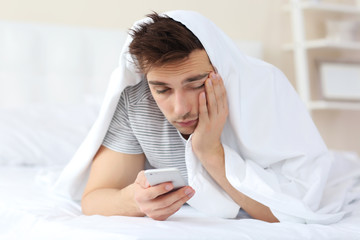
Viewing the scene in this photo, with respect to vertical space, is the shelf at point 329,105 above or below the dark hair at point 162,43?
below

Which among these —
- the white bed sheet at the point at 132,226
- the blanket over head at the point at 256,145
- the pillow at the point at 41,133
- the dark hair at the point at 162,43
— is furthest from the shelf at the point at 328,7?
the dark hair at the point at 162,43

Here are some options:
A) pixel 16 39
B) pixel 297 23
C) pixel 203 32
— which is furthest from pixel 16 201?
pixel 297 23

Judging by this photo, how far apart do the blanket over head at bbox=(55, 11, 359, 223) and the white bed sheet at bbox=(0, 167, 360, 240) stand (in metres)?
0.06

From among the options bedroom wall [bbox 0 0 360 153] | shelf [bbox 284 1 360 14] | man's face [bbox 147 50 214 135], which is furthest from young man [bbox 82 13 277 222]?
shelf [bbox 284 1 360 14]

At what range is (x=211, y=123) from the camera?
3.34 feet

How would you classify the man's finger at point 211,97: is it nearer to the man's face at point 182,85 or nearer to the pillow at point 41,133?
the man's face at point 182,85

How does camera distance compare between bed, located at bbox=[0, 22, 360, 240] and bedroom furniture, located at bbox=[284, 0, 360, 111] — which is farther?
bedroom furniture, located at bbox=[284, 0, 360, 111]

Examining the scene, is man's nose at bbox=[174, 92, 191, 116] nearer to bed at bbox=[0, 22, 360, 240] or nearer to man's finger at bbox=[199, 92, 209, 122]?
man's finger at bbox=[199, 92, 209, 122]

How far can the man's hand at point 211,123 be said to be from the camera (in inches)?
39.4

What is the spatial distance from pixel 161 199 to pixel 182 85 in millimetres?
242

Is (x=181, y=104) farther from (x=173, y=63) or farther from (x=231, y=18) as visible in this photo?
(x=231, y=18)

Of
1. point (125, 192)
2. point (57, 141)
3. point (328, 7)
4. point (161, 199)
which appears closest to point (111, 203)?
point (125, 192)

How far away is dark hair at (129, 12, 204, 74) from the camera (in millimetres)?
948

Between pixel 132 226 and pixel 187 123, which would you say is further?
pixel 187 123
